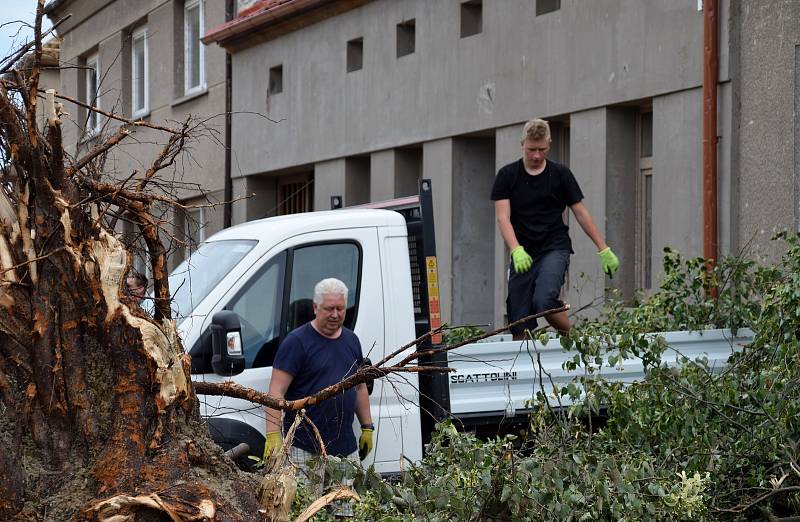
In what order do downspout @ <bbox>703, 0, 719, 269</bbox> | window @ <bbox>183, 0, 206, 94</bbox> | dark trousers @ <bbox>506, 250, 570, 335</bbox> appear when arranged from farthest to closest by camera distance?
window @ <bbox>183, 0, 206, 94</bbox>
downspout @ <bbox>703, 0, 719, 269</bbox>
dark trousers @ <bbox>506, 250, 570, 335</bbox>

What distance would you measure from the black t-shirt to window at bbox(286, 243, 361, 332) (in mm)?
1424

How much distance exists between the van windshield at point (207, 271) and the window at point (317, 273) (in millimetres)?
309

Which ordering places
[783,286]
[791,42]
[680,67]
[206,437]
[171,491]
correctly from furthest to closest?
1. [680,67]
2. [791,42]
3. [783,286]
4. [206,437]
5. [171,491]

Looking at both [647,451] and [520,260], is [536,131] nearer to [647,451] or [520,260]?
[520,260]

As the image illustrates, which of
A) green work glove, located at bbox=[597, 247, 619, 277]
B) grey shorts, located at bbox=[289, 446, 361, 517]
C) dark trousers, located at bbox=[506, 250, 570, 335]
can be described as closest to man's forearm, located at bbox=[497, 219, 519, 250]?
dark trousers, located at bbox=[506, 250, 570, 335]

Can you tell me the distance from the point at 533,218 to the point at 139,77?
17.0m

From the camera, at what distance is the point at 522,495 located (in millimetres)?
4914

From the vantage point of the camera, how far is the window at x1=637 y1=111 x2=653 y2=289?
1262 centimetres

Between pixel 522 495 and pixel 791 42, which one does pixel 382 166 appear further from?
pixel 522 495

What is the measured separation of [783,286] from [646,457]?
5.39ft

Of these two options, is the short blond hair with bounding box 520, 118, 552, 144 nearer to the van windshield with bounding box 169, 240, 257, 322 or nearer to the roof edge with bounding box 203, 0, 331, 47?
the van windshield with bounding box 169, 240, 257, 322

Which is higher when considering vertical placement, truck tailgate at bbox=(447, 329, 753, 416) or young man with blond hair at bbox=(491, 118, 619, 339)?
young man with blond hair at bbox=(491, 118, 619, 339)

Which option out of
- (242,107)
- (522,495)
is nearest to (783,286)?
(522,495)

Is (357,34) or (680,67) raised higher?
(357,34)
